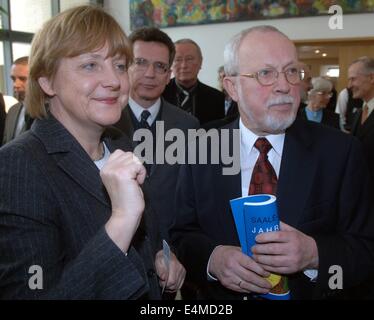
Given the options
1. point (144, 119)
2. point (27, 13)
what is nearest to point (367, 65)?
point (144, 119)

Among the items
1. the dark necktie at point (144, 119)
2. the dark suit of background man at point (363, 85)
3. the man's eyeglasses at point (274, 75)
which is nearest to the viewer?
the man's eyeglasses at point (274, 75)

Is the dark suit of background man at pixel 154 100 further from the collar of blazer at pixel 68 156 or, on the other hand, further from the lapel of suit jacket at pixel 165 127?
the collar of blazer at pixel 68 156

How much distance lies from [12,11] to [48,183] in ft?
23.2

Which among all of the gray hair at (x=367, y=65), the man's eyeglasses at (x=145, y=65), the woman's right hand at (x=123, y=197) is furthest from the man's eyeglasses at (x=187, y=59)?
the woman's right hand at (x=123, y=197)

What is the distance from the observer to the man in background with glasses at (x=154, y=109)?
1926mm

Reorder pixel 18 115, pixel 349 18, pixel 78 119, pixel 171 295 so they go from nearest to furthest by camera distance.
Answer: pixel 78 119 < pixel 171 295 < pixel 18 115 < pixel 349 18

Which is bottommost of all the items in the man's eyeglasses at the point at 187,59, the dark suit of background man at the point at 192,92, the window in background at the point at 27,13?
the dark suit of background man at the point at 192,92

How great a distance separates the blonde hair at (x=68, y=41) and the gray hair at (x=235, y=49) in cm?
48

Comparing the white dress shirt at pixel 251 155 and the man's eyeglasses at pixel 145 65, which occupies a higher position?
the man's eyeglasses at pixel 145 65

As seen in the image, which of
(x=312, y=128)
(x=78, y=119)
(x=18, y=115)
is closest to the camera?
(x=78, y=119)

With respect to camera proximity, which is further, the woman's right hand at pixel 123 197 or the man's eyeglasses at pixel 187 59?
the man's eyeglasses at pixel 187 59

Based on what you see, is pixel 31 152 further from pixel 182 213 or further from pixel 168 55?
pixel 168 55

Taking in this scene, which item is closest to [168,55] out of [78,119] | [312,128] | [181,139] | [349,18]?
[181,139]

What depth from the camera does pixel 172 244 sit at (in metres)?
1.54
